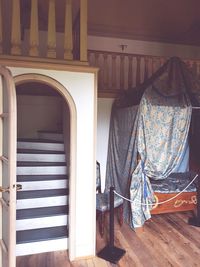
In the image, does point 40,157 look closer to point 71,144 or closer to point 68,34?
point 71,144

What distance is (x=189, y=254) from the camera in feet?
9.70

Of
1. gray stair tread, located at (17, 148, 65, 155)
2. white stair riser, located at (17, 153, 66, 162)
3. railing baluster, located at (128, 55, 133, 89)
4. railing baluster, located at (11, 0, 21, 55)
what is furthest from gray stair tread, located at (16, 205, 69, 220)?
railing baluster, located at (128, 55, 133, 89)

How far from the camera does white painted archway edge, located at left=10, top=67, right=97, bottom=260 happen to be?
8.95 ft

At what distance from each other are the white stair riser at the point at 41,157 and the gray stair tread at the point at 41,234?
1160 mm

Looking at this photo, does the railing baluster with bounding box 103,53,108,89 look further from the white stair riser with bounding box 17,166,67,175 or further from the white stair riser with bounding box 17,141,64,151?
the white stair riser with bounding box 17,166,67,175

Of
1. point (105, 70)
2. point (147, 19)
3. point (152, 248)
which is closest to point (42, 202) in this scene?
point (152, 248)

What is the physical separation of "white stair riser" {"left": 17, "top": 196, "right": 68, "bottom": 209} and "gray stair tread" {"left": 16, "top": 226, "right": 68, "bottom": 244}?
12.5 inches

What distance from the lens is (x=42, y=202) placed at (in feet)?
10.7

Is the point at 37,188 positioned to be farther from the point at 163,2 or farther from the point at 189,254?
the point at 163,2

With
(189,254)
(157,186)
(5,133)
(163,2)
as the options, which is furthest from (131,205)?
(163,2)

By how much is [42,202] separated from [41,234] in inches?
16.8

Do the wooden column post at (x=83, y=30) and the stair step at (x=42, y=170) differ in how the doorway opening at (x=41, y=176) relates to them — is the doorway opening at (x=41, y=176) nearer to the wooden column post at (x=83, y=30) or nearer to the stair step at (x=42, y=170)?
the stair step at (x=42, y=170)

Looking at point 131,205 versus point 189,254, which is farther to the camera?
point 131,205

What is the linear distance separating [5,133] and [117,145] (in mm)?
2852
